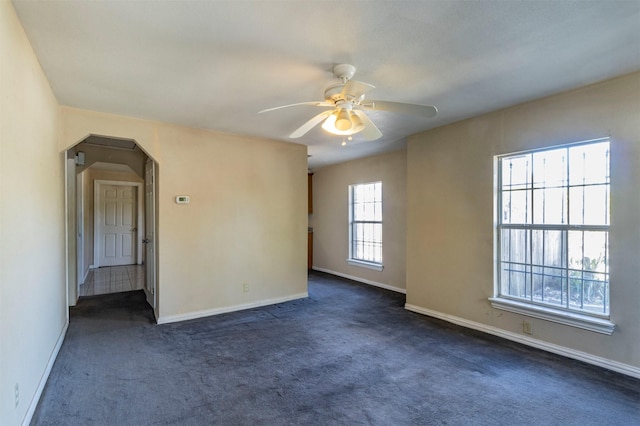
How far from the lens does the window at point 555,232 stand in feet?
9.42

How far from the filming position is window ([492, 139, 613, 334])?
9.42ft

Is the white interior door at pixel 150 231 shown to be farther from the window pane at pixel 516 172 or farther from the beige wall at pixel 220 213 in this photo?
the window pane at pixel 516 172

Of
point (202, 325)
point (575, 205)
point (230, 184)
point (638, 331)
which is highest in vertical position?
point (230, 184)

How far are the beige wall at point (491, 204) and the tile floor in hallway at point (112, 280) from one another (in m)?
5.08

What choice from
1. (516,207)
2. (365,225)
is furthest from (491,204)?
(365,225)

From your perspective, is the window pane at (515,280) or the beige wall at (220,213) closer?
the window pane at (515,280)

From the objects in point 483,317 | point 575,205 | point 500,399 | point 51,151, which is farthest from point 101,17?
point 483,317

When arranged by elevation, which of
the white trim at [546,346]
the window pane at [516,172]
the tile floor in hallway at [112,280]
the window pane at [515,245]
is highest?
the window pane at [516,172]

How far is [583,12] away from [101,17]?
2.78 m

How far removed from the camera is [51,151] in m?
2.90

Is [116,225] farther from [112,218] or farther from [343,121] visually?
[343,121]

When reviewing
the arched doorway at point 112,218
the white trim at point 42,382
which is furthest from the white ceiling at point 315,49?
the arched doorway at point 112,218

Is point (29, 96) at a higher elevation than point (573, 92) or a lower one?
lower

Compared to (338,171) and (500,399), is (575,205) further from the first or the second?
(338,171)
